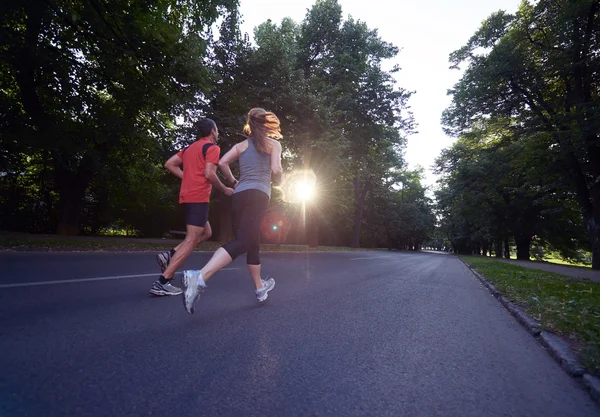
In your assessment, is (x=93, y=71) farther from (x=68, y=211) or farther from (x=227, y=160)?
(x=227, y=160)

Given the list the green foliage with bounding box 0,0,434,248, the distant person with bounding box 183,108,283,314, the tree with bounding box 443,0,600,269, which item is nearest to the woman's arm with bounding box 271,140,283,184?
the distant person with bounding box 183,108,283,314

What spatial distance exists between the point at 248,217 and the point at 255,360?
1.78m

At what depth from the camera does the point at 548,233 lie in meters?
33.6

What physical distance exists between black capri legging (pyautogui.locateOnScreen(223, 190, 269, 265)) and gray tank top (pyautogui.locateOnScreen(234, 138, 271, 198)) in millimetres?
69

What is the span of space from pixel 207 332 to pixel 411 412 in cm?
178

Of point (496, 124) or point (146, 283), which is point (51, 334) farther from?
point (496, 124)

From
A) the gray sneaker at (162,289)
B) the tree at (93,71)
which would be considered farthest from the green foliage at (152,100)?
the gray sneaker at (162,289)

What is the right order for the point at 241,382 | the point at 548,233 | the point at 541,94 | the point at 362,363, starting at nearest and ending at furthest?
1. the point at 241,382
2. the point at 362,363
3. the point at 541,94
4. the point at 548,233

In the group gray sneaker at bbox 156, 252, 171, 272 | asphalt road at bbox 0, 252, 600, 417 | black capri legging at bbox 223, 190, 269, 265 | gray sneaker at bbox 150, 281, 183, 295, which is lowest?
asphalt road at bbox 0, 252, 600, 417

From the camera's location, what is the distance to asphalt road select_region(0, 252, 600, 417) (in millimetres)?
1761

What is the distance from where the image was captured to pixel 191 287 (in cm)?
327

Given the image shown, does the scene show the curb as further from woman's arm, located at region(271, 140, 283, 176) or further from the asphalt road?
woman's arm, located at region(271, 140, 283, 176)

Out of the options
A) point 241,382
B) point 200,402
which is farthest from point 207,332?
point 200,402

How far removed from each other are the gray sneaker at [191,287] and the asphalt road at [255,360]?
162 millimetres
